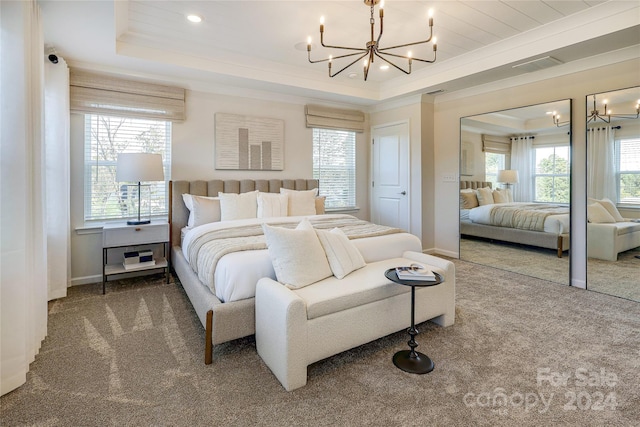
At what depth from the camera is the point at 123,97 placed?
3.72m

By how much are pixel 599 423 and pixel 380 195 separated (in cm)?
429

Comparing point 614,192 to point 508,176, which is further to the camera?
point 508,176

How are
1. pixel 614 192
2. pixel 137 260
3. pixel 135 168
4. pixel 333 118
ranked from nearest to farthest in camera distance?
pixel 614 192 → pixel 135 168 → pixel 137 260 → pixel 333 118

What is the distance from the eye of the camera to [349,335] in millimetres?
2104

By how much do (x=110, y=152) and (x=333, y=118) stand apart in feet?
10.3

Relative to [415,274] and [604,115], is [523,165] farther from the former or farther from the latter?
[415,274]

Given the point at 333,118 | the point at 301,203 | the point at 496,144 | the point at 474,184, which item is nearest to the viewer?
the point at 301,203

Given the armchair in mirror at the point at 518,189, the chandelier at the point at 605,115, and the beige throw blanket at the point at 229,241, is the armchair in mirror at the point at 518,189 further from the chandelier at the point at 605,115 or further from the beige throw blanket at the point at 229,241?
the beige throw blanket at the point at 229,241

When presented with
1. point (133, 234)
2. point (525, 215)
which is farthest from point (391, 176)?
point (133, 234)

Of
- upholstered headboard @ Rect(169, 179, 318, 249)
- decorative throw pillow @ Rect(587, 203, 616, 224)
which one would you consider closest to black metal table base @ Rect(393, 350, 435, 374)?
decorative throw pillow @ Rect(587, 203, 616, 224)

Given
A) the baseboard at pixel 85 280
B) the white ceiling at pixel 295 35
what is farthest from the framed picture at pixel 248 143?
the baseboard at pixel 85 280

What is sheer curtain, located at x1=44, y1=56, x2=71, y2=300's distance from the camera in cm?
316

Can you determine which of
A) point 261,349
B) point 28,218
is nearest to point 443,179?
point 261,349

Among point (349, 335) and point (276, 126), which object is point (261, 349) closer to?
point (349, 335)
